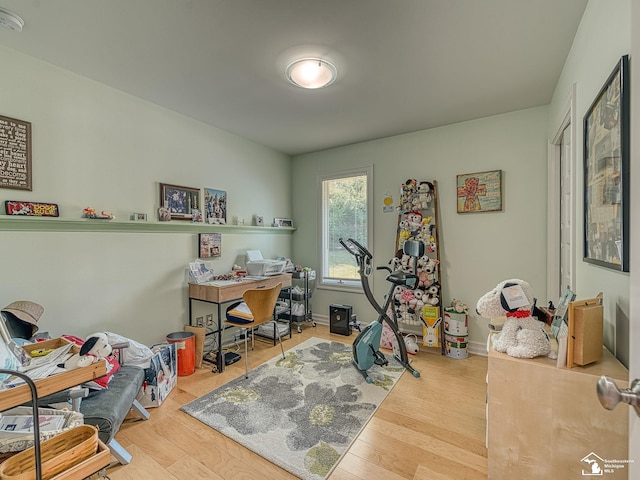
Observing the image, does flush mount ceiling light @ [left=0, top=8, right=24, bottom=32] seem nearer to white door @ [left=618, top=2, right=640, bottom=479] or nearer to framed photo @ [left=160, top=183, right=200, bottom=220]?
framed photo @ [left=160, top=183, right=200, bottom=220]

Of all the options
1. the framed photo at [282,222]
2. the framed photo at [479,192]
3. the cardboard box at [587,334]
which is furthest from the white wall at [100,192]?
the cardboard box at [587,334]

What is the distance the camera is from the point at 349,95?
2562 mm

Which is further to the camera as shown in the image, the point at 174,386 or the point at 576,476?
the point at 174,386

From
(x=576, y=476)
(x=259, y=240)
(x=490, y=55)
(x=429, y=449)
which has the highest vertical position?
(x=490, y=55)

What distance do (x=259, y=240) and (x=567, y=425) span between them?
3.40m

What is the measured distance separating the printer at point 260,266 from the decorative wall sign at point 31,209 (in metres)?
1.81

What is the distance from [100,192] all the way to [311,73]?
6.51 ft

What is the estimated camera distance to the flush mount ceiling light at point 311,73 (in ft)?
6.77

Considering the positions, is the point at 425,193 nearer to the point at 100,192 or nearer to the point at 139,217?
the point at 139,217

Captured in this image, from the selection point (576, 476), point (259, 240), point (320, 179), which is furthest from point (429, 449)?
point (320, 179)

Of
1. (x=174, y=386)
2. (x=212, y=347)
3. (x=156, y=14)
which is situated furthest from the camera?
(x=212, y=347)

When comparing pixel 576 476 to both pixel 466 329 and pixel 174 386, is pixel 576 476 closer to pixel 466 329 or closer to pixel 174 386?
pixel 466 329

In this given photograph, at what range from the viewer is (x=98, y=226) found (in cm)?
235

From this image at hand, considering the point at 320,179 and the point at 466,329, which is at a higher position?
the point at 320,179
